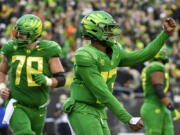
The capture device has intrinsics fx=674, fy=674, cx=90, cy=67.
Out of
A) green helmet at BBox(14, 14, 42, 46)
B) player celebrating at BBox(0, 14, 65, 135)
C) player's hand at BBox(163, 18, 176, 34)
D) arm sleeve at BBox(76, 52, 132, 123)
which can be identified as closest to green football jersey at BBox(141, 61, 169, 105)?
player celebrating at BBox(0, 14, 65, 135)

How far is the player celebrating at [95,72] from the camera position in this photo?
707 cm

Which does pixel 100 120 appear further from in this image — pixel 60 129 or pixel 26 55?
pixel 60 129

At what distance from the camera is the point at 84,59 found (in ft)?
23.3

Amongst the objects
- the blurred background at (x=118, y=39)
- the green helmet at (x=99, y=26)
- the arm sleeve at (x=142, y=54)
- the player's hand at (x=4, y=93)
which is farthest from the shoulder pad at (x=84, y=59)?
the blurred background at (x=118, y=39)

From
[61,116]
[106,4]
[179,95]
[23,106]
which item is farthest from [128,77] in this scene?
[23,106]

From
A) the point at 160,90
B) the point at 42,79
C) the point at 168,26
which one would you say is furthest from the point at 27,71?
the point at 160,90

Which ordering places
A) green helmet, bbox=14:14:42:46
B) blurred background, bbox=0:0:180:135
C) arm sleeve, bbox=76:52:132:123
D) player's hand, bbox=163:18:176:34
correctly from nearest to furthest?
arm sleeve, bbox=76:52:132:123, player's hand, bbox=163:18:176:34, green helmet, bbox=14:14:42:46, blurred background, bbox=0:0:180:135

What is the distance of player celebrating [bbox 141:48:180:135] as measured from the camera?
10.3m

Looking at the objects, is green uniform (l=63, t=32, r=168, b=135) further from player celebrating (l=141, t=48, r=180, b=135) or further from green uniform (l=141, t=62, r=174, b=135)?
green uniform (l=141, t=62, r=174, b=135)

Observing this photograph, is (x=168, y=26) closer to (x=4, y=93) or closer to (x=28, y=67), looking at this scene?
(x=28, y=67)

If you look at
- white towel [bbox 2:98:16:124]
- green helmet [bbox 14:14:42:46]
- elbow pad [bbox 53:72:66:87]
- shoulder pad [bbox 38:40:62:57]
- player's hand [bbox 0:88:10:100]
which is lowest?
white towel [bbox 2:98:16:124]

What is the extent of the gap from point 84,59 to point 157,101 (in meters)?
3.70

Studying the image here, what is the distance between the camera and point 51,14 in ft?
60.2

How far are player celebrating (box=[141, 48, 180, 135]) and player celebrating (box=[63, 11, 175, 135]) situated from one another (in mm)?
2762
